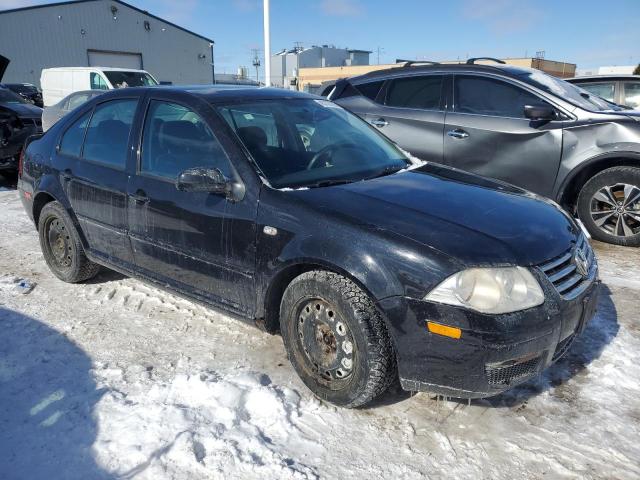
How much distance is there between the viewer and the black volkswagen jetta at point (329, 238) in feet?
7.93

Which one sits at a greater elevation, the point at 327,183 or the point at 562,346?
the point at 327,183

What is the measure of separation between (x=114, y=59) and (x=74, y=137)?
33.3m

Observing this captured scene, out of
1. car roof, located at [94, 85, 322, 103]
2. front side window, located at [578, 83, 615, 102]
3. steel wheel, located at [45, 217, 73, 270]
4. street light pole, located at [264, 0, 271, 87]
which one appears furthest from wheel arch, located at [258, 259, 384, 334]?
street light pole, located at [264, 0, 271, 87]

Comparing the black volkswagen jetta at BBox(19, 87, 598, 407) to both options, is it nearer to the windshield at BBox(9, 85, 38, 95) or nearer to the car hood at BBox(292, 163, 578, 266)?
the car hood at BBox(292, 163, 578, 266)

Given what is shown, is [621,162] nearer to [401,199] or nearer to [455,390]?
[401,199]

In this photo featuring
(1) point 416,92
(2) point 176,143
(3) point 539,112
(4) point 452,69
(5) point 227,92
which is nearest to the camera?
(2) point 176,143

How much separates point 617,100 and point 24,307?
843 cm

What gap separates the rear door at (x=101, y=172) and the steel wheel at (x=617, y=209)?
14.2 feet

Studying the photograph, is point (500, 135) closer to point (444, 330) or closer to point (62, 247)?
point (444, 330)

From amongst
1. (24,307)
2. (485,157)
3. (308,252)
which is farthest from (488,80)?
(24,307)

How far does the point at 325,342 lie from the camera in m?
2.79

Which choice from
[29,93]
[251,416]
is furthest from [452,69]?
[29,93]

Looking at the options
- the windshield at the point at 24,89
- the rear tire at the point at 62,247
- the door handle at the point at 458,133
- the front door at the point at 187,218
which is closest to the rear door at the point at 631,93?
the door handle at the point at 458,133

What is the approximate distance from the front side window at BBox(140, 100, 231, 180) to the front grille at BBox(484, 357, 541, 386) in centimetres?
174
